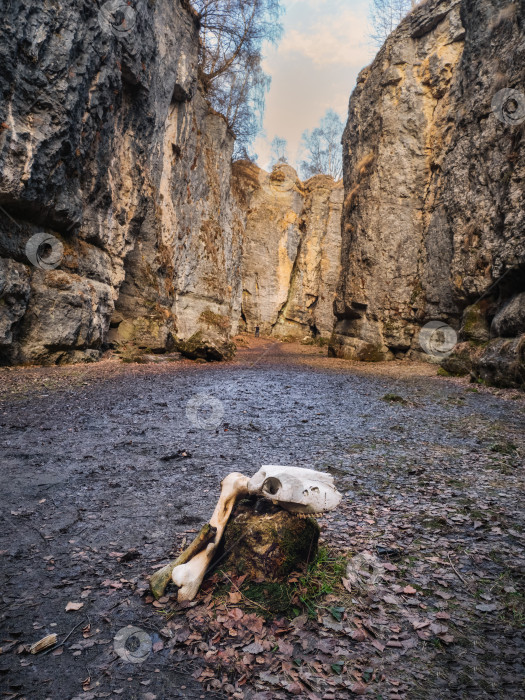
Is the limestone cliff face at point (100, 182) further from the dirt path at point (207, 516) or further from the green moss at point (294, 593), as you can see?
the green moss at point (294, 593)

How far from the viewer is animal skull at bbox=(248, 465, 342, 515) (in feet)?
8.31

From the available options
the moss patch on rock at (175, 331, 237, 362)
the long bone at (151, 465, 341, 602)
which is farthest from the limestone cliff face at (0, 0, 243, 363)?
the long bone at (151, 465, 341, 602)

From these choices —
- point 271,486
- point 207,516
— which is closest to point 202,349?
point 207,516

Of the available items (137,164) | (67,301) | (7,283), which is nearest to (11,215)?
(7,283)

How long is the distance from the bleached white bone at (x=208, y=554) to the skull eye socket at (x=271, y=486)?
0.16 metres

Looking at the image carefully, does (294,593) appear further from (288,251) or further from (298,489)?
(288,251)

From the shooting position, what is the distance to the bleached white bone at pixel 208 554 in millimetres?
2506

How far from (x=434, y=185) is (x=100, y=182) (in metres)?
15.5

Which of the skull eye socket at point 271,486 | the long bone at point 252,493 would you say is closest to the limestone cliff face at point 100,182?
the long bone at point 252,493

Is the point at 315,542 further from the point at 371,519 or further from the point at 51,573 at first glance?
the point at 51,573

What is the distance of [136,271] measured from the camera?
17609 mm

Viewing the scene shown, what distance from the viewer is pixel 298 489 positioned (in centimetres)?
253

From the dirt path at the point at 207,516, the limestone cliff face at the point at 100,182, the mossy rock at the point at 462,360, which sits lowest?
the dirt path at the point at 207,516

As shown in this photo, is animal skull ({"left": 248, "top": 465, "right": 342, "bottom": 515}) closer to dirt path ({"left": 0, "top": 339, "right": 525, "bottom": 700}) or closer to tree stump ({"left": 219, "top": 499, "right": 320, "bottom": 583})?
tree stump ({"left": 219, "top": 499, "right": 320, "bottom": 583})
